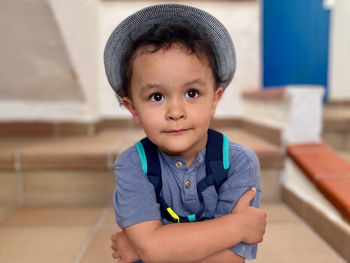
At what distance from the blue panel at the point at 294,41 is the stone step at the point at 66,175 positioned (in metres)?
1.20

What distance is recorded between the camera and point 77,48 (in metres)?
1.88

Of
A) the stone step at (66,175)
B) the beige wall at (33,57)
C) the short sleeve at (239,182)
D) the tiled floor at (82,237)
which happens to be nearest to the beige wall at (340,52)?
the stone step at (66,175)

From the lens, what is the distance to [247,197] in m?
0.75

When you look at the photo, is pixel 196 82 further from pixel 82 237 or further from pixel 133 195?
pixel 82 237

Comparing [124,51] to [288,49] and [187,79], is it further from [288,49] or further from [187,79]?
[288,49]

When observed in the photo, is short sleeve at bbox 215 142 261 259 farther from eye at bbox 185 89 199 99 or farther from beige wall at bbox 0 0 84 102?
beige wall at bbox 0 0 84 102

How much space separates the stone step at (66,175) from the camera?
5.12 ft

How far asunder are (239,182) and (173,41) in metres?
0.37

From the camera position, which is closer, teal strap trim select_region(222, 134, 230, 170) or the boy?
the boy

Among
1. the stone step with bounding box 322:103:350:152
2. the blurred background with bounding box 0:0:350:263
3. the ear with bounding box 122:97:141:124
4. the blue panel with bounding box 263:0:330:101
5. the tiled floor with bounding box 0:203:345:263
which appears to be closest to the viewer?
the ear with bounding box 122:97:141:124

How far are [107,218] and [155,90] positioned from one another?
3.03ft

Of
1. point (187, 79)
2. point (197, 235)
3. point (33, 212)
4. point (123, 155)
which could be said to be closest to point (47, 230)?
point (33, 212)

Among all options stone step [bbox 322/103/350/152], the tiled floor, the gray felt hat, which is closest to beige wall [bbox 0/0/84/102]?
the tiled floor

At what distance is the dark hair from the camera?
0.70m
